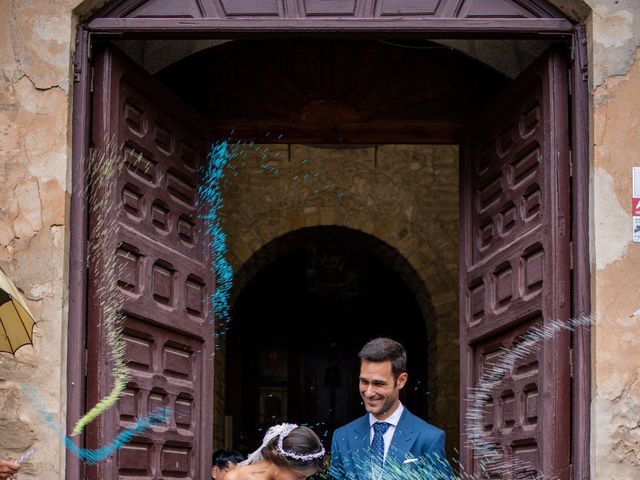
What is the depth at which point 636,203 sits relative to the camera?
21.8 ft

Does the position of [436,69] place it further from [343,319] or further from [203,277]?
[343,319]

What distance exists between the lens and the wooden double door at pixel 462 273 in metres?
6.76

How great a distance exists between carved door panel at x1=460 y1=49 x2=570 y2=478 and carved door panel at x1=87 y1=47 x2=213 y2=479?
5.15 ft

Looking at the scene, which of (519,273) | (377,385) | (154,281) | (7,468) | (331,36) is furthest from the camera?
(154,281)

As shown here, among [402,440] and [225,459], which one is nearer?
[402,440]

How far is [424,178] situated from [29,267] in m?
6.84

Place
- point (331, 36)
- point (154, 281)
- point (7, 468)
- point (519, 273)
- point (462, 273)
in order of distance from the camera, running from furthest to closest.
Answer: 1. point (462, 273)
2. point (154, 281)
3. point (519, 273)
4. point (331, 36)
5. point (7, 468)

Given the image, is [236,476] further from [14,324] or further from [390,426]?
[14,324]

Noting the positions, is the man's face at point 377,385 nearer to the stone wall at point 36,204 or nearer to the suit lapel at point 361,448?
the suit lapel at point 361,448

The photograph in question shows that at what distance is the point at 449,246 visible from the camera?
1294 cm

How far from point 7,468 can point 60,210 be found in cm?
139

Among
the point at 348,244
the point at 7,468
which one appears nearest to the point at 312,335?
the point at 348,244

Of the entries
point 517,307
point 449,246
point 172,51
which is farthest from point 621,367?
point 449,246

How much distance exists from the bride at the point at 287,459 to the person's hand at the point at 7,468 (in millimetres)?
1069
